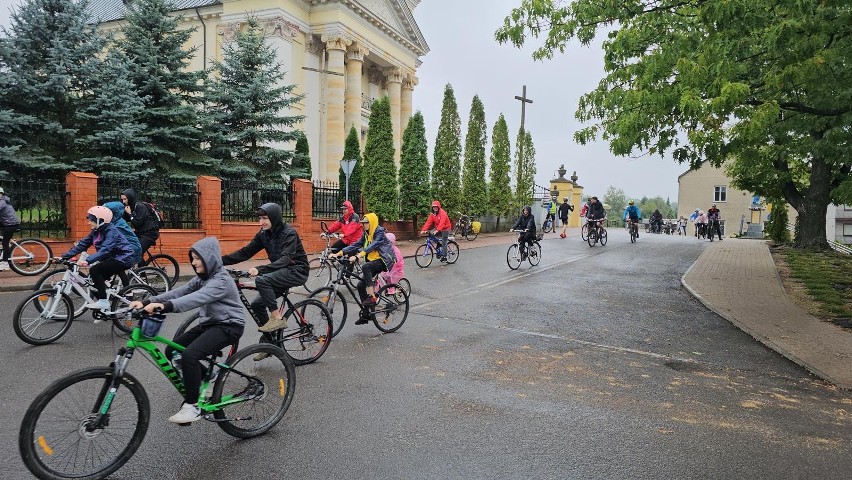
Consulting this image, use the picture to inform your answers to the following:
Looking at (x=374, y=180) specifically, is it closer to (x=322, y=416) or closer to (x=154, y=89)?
(x=154, y=89)

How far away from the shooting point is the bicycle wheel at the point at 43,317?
6.73m

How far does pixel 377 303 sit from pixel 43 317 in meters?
4.20

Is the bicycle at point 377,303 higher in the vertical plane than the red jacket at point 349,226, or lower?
lower

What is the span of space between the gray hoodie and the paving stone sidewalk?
6.57m

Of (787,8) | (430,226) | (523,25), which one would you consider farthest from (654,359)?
(430,226)

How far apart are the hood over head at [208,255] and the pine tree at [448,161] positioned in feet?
75.5

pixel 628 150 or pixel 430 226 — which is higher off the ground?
pixel 628 150

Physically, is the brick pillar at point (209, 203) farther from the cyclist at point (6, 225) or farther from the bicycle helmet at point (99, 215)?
the bicycle helmet at point (99, 215)

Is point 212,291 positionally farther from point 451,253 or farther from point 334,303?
point 451,253

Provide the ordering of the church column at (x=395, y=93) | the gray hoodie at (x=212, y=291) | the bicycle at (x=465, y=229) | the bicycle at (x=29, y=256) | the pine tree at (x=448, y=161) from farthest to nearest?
the church column at (x=395, y=93), the pine tree at (x=448, y=161), the bicycle at (x=465, y=229), the bicycle at (x=29, y=256), the gray hoodie at (x=212, y=291)

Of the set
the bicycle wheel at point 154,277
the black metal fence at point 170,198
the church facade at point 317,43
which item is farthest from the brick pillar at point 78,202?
the church facade at point 317,43

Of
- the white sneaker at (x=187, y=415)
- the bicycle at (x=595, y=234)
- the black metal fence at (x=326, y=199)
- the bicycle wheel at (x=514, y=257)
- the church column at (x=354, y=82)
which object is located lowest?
the white sneaker at (x=187, y=415)

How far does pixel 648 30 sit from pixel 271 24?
27659 millimetres

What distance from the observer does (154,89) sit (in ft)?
58.9
